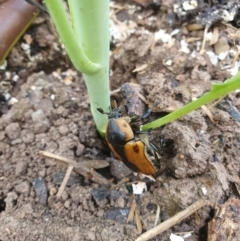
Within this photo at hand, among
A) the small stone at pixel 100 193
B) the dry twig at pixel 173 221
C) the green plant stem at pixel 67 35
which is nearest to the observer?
the green plant stem at pixel 67 35

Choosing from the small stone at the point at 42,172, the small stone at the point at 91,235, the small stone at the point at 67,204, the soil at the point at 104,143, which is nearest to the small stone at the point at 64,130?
the soil at the point at 104,143

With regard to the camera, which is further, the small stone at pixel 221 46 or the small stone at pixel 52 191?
the small stone at pixel 221 46

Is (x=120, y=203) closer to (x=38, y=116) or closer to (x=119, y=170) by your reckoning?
(x=119, y=170)

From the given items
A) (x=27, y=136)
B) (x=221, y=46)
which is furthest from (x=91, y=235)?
(x=221, y=46)

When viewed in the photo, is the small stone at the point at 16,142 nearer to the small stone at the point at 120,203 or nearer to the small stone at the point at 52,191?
the small stone at the point at 52,191

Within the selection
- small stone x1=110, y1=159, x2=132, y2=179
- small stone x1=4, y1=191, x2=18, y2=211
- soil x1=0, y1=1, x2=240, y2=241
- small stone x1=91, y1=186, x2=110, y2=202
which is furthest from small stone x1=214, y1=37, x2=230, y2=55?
small stone x1=4, y1=191, x2=18, y2=211

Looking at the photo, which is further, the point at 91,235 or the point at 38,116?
the point at 38,116

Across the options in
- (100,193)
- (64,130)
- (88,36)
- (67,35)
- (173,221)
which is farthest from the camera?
(64,130)

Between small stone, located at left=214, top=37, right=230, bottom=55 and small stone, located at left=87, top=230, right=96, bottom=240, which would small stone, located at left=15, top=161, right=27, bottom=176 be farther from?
small stone, located at left=214, top=37, right=230, bottom=55
